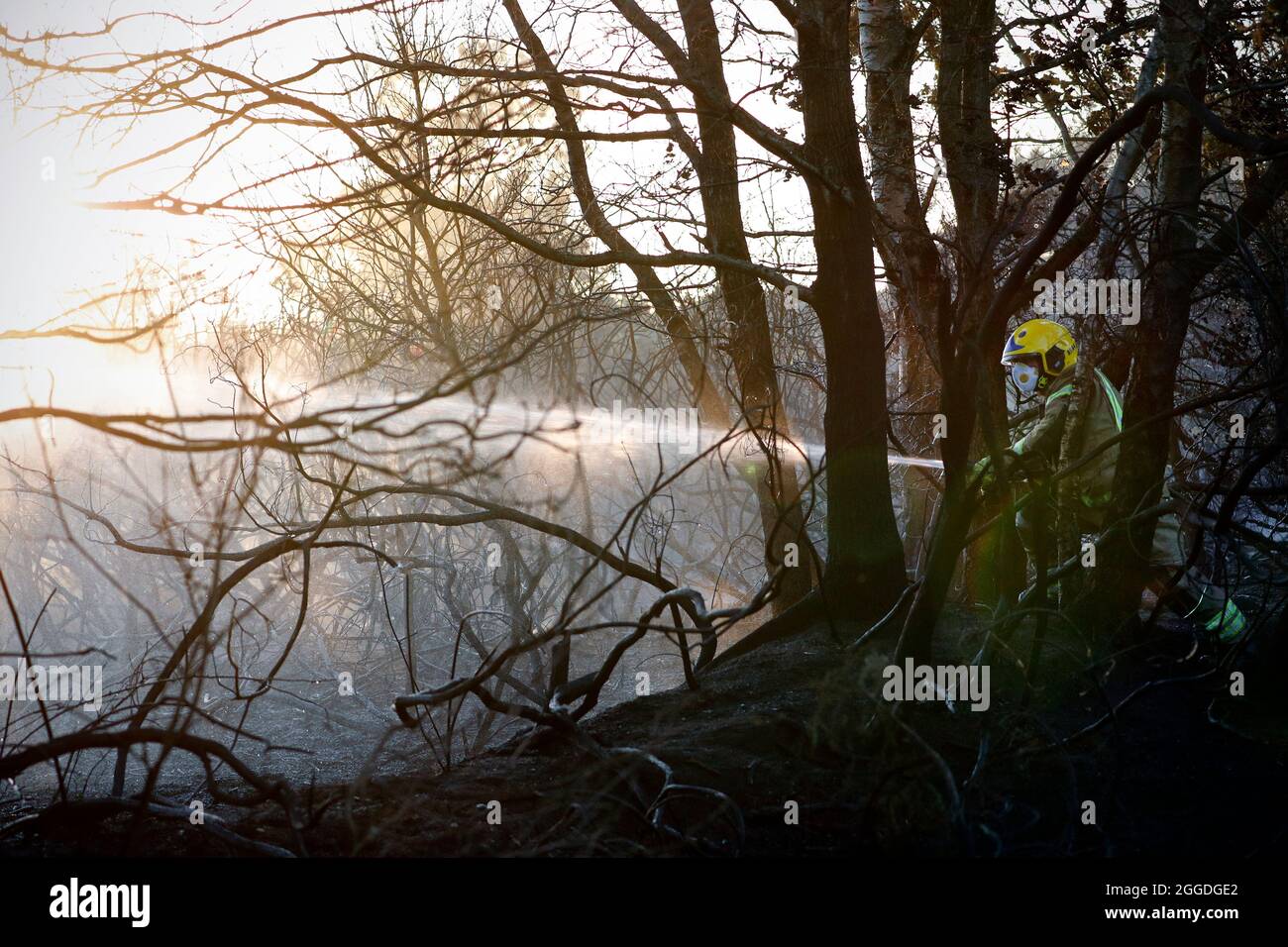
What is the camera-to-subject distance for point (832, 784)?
153 inches

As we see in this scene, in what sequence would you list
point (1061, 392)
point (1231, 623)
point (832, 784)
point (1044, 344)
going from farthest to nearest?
point (1044, 344)
point (1061, 392)
point (1231, 623)
point (832, 784)

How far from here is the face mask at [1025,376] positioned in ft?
23.1

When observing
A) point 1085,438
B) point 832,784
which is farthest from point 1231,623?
point 832,784

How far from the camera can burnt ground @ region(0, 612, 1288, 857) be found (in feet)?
10.6

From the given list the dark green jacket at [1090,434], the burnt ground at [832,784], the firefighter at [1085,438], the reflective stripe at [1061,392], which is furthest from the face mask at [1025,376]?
the burnt ground at [832,784]

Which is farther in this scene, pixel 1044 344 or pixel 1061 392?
pixel 1044 344

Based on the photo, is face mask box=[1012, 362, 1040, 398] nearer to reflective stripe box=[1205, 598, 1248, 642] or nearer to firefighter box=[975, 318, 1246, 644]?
firefighter box=[975, 318, 1246, 644]

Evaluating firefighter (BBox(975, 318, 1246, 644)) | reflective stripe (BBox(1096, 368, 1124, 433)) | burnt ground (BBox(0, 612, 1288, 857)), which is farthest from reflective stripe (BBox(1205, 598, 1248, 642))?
reflective stripe (BBox(1096, 368, 1124, 433))

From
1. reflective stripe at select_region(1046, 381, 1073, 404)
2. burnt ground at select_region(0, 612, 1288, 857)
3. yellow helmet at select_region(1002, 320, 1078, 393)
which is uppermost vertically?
yellow helmet at select_region(1002, 320, 1078, 393)

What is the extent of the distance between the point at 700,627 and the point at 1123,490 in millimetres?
2916

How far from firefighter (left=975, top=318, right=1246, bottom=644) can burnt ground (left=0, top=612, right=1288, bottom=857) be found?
1.17 meters

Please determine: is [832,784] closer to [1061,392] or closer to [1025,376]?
[1061,392]

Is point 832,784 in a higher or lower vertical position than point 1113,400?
lower

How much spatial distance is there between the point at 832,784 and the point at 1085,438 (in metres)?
3.62
